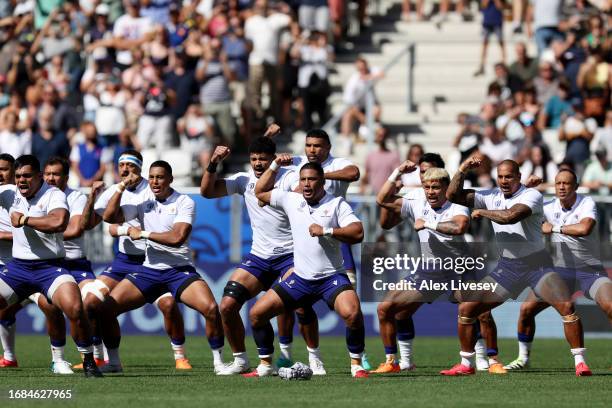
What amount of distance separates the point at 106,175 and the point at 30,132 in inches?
84.9

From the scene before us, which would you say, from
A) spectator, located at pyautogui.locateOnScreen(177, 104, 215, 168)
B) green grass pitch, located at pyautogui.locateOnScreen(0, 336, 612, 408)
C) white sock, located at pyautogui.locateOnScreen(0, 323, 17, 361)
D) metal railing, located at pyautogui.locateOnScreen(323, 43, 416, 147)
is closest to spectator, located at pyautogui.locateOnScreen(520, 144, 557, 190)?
metal railing, located at pyautogui.locateOnScreen(323, 43, 416, 147)

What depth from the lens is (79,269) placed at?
1892 cm

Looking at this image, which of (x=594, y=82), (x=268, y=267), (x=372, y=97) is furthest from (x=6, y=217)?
(x=594, y=82)

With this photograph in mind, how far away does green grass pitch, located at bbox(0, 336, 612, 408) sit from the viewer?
14.1m

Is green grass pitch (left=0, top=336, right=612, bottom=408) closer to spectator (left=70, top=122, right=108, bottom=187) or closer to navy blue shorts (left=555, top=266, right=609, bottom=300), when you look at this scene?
navy blue shorts (left=555, top=266, right=609, bottom=300)

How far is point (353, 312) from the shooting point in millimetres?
16453

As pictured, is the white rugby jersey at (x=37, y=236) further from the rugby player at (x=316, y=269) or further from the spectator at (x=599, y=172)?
the spectator at (x=599, y=172)

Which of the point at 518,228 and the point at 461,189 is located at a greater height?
the point at 461,189

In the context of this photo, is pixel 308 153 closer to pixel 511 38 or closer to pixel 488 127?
pixel 488 127

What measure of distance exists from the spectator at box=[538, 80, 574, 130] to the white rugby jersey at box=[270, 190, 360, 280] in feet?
36.8

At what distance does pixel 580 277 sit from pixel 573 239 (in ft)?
1.88

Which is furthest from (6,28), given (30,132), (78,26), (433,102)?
(433,102)

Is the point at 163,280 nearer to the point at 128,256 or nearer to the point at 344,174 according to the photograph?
the point at 128,256

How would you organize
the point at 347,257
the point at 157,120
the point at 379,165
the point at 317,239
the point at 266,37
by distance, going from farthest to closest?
the point at 266,37 < the point at 157,120 < the point at 379,165 < the point at 347,257 < the point at 317,239
